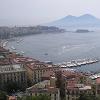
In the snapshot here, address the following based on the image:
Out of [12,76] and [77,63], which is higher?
[12,76]

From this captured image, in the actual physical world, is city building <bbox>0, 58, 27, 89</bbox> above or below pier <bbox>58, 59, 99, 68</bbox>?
above

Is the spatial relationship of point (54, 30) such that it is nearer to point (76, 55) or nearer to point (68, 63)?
point (76, 55)

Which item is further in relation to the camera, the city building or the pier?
the pier

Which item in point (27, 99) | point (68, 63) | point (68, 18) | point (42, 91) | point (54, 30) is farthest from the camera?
point (68, 18)

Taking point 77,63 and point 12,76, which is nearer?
point 12,76

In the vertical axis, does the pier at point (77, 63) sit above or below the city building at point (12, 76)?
below

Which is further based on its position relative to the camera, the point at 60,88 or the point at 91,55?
the point at 91,55

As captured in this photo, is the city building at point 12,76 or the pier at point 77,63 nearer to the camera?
the city building at point 12,76

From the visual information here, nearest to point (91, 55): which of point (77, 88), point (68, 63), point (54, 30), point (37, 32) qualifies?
point (68, 63)

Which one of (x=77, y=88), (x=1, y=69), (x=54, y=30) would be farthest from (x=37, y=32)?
(x=77, y=88)

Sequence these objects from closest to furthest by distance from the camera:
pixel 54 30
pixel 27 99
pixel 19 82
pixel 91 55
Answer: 1. pixel 27 99
2. pixel 19 82
3. pixel 91 55
4. pixel 54 30
